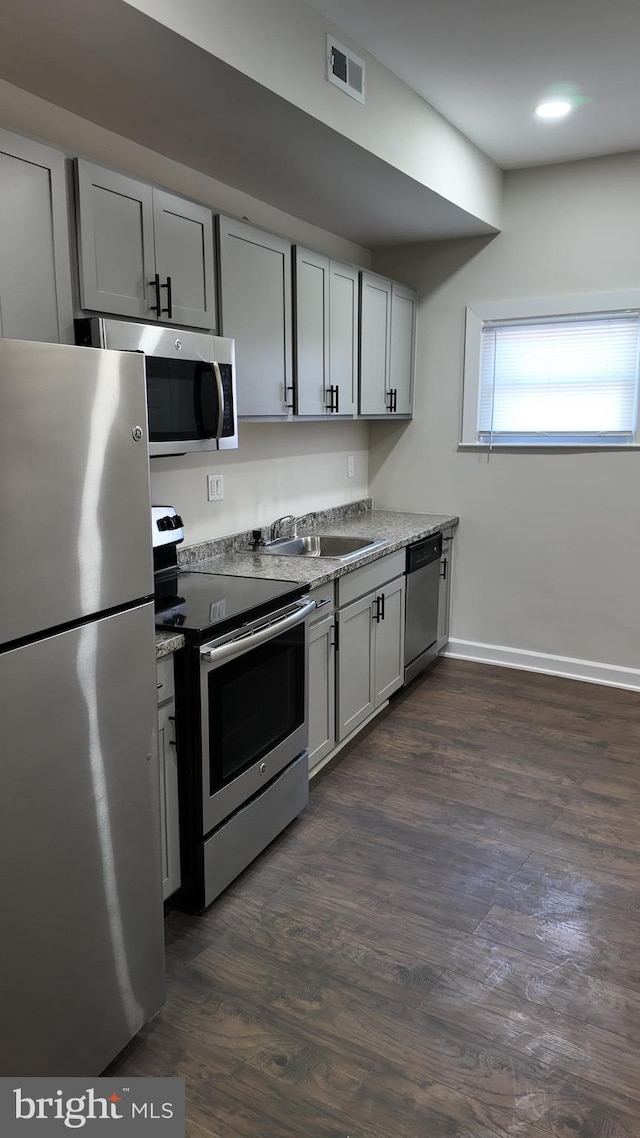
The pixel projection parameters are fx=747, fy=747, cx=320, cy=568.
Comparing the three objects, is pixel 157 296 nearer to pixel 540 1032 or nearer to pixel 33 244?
pixel 33 244

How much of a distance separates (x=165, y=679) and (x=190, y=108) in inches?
70.4

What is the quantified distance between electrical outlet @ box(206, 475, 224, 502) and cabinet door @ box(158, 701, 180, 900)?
132 centimetres

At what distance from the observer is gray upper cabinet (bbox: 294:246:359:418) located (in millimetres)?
3301

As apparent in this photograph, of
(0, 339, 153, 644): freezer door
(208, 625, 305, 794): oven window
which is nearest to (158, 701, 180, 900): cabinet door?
(208, 625, 305, 794): oven window

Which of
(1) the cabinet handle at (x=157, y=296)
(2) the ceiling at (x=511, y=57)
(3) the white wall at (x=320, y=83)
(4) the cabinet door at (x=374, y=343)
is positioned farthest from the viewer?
(4) the cabinet door at (x=374, y=343)

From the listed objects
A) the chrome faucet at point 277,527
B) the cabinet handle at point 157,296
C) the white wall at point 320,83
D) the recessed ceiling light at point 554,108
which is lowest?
the chrome faucet at point 277,527

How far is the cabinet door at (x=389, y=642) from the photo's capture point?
361 centimetres

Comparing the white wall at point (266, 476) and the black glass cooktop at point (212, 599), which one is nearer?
the black glass cooktop at point (212, 599)

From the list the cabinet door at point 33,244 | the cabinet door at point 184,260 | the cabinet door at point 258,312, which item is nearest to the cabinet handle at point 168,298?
the cabinet door at point 184,260

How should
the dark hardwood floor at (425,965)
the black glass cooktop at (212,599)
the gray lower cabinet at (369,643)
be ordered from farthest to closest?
1. the gray lower cabinet at (369,643)
2. the black glass cooktop at (212,599)
3. the dark hardwood floor at (425,965)

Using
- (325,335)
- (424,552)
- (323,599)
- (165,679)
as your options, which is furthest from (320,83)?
(424,552)

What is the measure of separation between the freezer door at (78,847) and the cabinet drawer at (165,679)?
0.36 m

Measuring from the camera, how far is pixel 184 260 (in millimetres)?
2506

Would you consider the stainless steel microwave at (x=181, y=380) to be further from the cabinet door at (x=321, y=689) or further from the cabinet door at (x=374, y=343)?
the cabinet door at (x=374, y=343)
